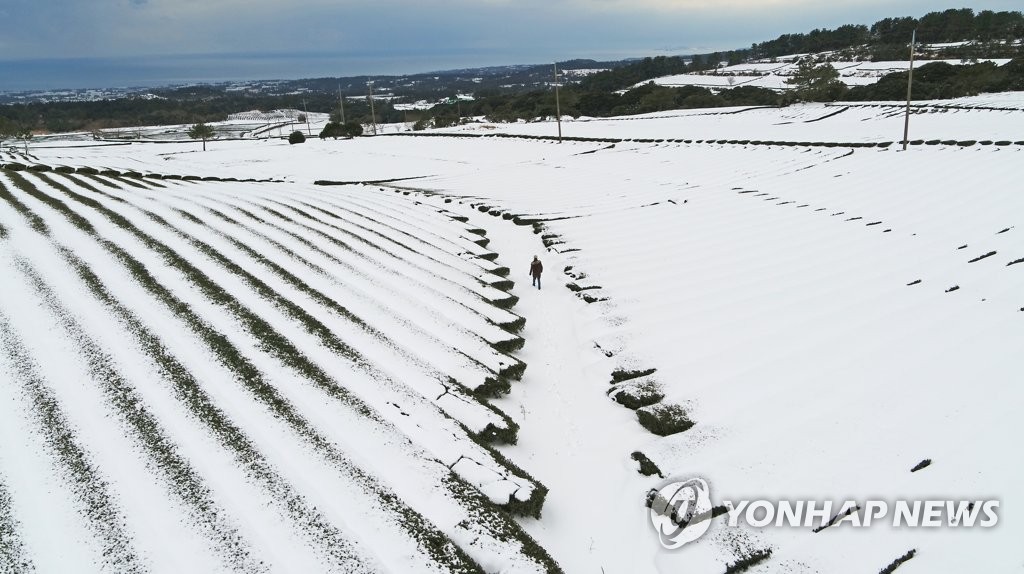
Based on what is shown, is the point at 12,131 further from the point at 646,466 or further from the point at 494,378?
the point at 646,466

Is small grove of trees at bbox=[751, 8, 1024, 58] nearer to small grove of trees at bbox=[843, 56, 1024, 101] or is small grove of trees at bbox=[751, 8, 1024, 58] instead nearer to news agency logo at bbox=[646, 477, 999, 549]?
small grove of trees at bbox=[843, 56, 1024, 101]

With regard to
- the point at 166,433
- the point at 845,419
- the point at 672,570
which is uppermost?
the point at 166,433

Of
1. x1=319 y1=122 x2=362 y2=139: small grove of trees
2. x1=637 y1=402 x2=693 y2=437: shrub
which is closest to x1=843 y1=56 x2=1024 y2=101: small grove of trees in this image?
x1=637 y1=402 x2=693 y2=437: shrub

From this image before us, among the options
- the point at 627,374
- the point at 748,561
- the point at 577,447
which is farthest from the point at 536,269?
the point at 748,561

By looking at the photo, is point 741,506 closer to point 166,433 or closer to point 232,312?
point 166,433

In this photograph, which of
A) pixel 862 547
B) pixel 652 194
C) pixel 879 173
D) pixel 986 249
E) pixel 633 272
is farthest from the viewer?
pixel 652 194

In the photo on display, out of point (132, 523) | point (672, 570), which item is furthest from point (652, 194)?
point (132, 523)
